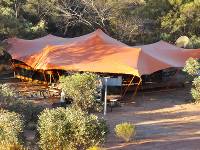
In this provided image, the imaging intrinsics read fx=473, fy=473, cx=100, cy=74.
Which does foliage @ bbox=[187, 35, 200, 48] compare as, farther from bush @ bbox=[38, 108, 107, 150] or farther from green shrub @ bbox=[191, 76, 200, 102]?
bush @ bbox=[38, 108, 107, 150]

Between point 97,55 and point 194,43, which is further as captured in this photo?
point 194,43

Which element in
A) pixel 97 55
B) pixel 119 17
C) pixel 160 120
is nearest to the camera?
pixel 160 120

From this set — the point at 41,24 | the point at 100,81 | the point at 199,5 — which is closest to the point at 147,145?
the point at 100,81

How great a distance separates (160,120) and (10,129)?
697cm

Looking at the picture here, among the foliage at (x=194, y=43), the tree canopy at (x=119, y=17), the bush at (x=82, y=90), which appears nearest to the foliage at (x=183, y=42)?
the foliage at (x=194, y=43)

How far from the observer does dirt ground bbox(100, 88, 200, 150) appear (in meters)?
11.8

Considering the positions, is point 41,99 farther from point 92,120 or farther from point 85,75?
point 92,120

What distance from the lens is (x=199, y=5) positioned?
32875 millimetres

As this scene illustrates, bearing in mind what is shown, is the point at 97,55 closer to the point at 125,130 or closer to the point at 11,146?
the point at 125,130

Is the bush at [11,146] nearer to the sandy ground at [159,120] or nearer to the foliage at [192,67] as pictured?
the sandy ground at [159,120]

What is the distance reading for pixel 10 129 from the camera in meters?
10.1

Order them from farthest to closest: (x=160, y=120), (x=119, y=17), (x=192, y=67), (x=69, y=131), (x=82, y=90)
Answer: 1. (x=119, y=17)
2. (x=192, y=67)
3. (x=160, y=120)
4. (x=82, y=90)
5. (x=69, y=131)

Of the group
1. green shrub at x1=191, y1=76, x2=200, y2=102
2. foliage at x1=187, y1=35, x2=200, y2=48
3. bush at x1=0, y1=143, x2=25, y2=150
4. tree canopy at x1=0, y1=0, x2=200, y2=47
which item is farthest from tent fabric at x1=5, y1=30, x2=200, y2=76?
bush at x1=0, y1=143, x2=25, y2=150

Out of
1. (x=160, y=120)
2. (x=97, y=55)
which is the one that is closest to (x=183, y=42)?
(x=97, y=55)
